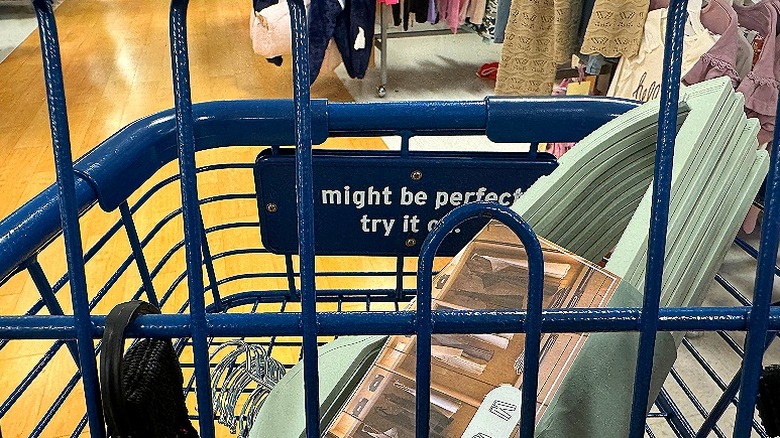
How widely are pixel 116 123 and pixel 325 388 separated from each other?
8.47ft

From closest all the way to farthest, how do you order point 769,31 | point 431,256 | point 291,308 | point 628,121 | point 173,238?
point 431,256 < point 628,121 < point 291,308 < point 769,31 < point 173,238

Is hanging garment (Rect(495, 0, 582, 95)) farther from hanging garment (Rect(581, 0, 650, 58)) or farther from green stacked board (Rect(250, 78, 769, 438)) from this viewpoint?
green stacked board (Rect(250, 78, 769, 438))

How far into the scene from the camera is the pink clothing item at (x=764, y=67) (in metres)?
1.40

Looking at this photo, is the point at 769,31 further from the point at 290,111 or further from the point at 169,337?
the point at 169,337

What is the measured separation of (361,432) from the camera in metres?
0.43

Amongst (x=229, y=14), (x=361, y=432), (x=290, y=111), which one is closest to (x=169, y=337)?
(x=361, y=432)

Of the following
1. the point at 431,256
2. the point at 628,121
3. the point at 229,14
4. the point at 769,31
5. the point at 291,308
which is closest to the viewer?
the point at 431,256

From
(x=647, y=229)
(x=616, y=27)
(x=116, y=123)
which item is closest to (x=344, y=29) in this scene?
(x=116, y=123)

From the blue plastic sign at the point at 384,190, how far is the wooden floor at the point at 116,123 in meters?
0.60

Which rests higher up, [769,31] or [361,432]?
[769,31]

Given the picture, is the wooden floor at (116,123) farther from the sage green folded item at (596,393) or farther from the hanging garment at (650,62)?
the sage green folded item at (596,393)

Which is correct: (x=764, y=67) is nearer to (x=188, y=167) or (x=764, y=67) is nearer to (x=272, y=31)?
(x=188, y=167)

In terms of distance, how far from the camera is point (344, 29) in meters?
2.89

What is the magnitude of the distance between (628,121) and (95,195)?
18.0 inches
